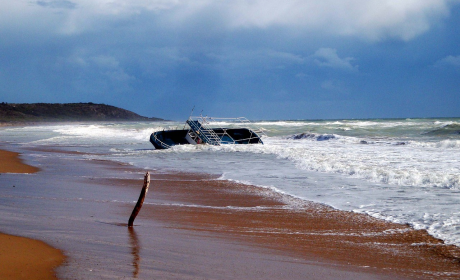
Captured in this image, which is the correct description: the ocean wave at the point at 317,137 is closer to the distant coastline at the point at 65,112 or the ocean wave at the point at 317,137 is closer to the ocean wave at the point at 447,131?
the ocean wave at the point at 447,131

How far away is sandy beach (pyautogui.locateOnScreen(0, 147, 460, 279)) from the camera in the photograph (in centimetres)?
469

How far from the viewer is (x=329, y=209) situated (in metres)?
8.34

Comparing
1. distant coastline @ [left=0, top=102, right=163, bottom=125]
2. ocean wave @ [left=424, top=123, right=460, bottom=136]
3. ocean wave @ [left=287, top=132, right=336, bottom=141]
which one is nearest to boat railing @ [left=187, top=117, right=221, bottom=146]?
ocean wave @ [left=287, top=132, right=336, bottom=141]

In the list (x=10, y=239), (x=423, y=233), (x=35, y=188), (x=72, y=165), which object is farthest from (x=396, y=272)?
(x=72, y=165)

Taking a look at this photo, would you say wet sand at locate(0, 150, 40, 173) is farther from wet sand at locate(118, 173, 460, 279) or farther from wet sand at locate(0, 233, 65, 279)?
wet sand at locate(0, 233, 65, 279)

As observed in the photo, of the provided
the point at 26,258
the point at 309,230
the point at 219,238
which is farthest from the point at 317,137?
the point at 26,258

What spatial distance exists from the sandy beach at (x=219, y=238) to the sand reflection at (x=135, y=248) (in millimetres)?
12

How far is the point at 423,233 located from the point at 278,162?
10.1 m

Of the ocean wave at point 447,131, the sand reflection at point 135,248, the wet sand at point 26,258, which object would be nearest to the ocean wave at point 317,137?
the ocean wave at point 447,131

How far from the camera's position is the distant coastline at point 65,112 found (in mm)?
122363

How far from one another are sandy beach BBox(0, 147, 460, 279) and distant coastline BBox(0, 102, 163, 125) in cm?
11434

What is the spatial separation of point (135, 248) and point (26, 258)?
1195 millimetres

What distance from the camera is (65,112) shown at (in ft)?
474

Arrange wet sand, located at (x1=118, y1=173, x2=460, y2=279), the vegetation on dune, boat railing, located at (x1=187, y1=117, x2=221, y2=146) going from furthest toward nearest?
the vegetation on dune < boat railing, located at (x1=187, y1=117, x2=221, y2=146) < wet sand, located at (x1=118, y1=173, x2=460, y2=279)
